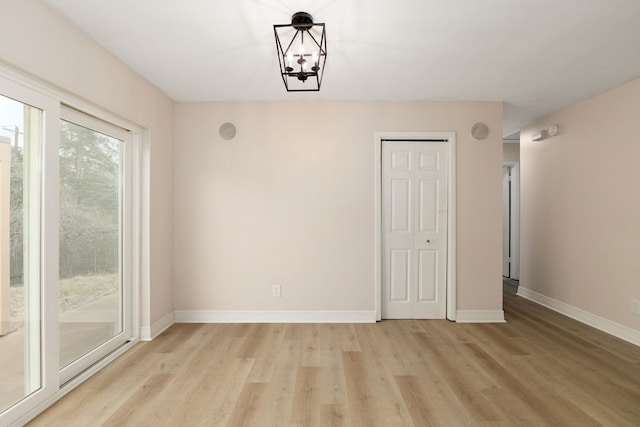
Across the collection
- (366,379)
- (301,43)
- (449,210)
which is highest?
(301,43)

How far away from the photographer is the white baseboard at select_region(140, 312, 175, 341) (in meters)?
3.25

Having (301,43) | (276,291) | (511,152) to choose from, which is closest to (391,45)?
(301,43)

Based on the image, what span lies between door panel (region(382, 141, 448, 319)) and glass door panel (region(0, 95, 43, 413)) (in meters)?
3.19

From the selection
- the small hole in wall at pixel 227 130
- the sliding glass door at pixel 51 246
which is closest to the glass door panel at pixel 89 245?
the sliding glass door at pixel 51 246

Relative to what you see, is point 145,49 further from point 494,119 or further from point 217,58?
point 494,119

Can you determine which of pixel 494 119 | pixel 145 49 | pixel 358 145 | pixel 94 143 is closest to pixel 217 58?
pixel 145 49

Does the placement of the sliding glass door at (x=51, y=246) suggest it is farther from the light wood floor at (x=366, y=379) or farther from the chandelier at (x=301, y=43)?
the chandelier at (x=301, y=43)

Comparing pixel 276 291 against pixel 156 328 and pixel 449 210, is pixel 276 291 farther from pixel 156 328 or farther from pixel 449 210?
pixel 449 210

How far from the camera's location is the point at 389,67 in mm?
2914

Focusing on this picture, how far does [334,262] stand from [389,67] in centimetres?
218

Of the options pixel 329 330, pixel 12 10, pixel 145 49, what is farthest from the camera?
pixel 329 330

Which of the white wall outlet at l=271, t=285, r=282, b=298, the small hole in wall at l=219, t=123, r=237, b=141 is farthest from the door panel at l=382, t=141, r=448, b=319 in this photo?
the small hole in wall at l=219, t=123, r=237, b=141

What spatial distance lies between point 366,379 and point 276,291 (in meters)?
1.64

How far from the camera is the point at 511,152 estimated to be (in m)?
5.93
